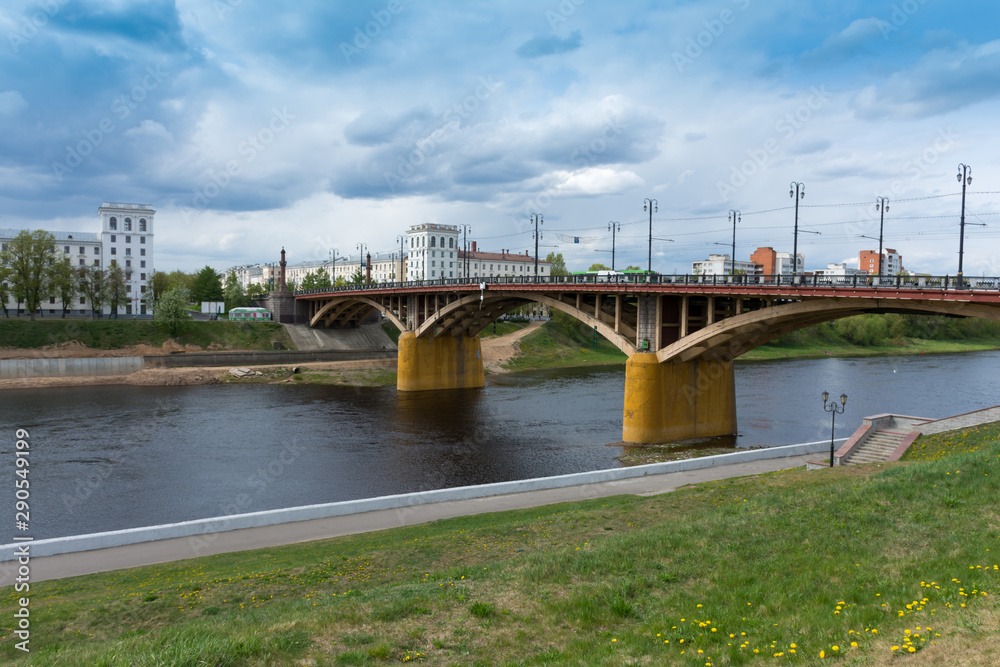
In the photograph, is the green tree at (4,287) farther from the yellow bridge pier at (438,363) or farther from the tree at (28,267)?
the yellow bridge pier at (438,363)

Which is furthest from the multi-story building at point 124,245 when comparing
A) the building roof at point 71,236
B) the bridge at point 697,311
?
the bridge at point 697,311

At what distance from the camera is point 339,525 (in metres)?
18.7

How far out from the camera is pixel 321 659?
8.03 m

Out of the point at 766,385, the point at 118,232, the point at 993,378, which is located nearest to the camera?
the point at 766,385

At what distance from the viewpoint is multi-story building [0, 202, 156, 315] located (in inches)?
3450

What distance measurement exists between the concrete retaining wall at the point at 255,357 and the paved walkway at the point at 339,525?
5035 cm

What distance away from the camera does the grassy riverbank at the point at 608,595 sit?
791 cm

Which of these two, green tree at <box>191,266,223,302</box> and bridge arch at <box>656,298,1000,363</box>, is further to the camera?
green tree at <box>191,266,223,302</box>

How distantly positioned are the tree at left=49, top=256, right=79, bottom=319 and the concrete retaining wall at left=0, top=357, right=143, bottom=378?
13.6m

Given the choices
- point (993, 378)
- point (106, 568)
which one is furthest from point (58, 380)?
point (993, 378)

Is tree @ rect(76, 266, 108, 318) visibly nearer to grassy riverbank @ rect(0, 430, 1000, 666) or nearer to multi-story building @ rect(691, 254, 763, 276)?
grassy riverbank @ rect(0, 430, 1000, 666)

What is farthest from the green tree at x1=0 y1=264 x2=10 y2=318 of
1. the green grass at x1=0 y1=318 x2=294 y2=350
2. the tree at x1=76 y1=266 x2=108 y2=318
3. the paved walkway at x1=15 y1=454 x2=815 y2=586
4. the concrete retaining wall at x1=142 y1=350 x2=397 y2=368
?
the paved walkway at x1=15 y1=454 x2=815 y2=586

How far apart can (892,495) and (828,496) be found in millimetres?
1233

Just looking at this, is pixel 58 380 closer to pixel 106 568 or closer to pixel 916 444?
pixel 106 568
